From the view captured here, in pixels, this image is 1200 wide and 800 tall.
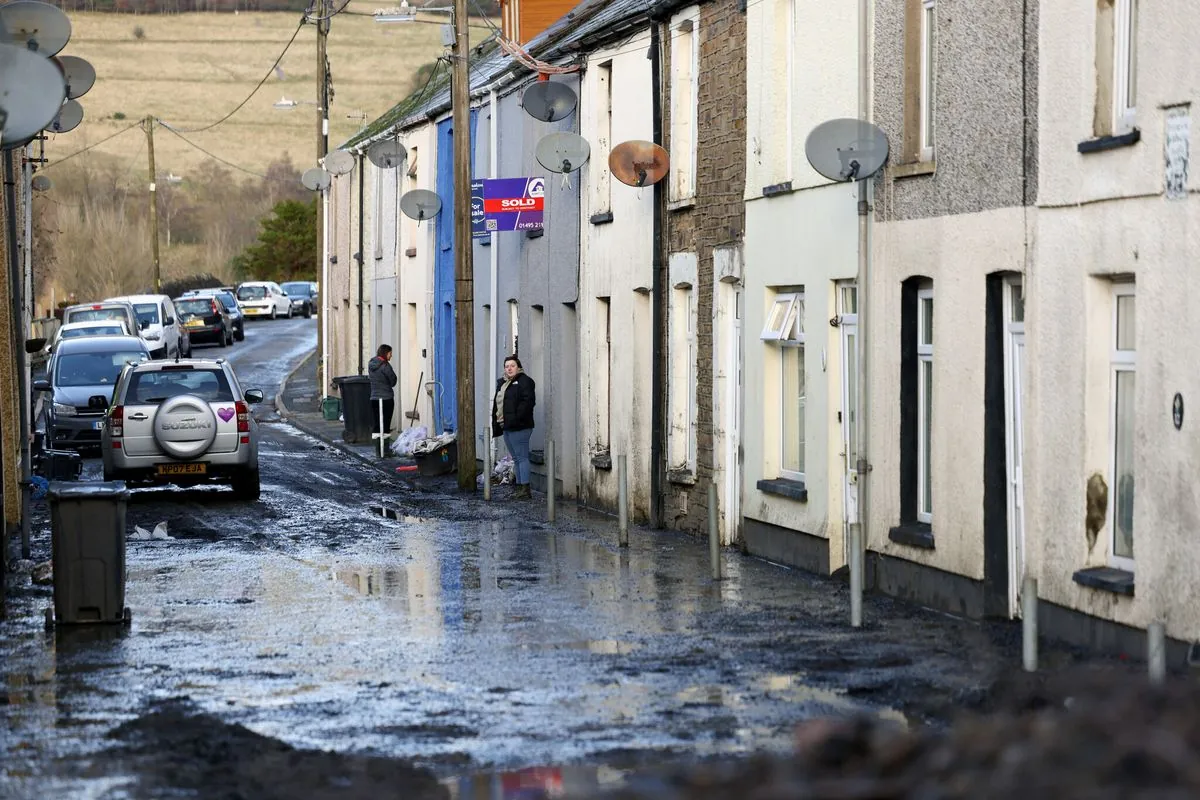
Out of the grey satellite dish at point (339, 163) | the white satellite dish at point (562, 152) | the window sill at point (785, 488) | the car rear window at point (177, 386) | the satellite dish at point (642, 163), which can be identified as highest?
the grey satellite dish at point (339, 163)

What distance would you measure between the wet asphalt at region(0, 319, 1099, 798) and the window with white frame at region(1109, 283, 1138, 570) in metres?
0.99

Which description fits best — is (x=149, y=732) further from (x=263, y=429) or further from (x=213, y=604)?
(x=263, y=429)

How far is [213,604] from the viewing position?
15320mm

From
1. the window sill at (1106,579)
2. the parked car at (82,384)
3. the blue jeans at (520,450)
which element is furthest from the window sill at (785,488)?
the parked car at (82,384)

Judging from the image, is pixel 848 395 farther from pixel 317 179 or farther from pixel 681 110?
pixel 317 179

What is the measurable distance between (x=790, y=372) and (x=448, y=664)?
25.0ft

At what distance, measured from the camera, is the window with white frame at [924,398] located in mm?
15727

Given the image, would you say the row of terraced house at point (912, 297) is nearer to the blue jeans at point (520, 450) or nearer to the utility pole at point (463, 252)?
the blue jeans at point (520, 450)

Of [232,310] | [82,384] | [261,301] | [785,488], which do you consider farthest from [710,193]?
[261,301]

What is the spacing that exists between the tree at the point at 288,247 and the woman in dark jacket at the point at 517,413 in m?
68.8

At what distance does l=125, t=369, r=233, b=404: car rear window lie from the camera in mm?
24547

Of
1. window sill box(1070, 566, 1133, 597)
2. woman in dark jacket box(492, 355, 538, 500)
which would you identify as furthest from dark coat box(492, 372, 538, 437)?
window sill box(1070, 566, 1133, 597)

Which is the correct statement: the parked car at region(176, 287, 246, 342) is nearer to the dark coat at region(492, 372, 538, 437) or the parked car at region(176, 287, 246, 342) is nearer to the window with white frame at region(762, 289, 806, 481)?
the dark coat at region(492, 372, 538, 437)

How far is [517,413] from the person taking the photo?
85.1ft
